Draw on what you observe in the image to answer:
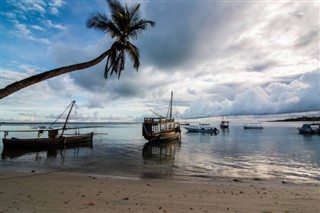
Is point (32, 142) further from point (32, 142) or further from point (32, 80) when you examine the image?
point (32, 80)

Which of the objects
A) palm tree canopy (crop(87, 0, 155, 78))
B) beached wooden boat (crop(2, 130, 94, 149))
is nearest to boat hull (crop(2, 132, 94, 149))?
beached wooden boat (crop(2, 130, 94, 149))

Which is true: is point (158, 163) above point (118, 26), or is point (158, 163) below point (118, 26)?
below

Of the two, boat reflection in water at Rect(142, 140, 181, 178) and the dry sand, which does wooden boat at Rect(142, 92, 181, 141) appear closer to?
boat reflection in water at Rect(142, 140, 181, 178)

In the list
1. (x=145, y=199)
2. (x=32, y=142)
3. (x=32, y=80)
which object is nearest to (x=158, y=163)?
(x=145, y=199)

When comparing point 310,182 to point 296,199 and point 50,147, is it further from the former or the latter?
point 50,147

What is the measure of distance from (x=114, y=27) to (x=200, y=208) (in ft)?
25.0

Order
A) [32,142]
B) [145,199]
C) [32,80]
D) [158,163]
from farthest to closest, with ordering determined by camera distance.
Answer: [32,142], [158,163], [145,199], [32,80]

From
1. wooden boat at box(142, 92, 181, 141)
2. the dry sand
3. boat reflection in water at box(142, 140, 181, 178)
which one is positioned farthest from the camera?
wooden boat at box(142, 92, 181, 141)

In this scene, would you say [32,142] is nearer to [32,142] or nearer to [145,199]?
[32,142]

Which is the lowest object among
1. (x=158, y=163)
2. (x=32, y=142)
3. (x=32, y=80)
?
(x=158, y=163)

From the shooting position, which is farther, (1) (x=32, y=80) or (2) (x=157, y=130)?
(2) (x=157, y=130)

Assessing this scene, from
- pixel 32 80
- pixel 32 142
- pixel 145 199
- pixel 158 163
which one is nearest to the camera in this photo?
pixel 32 80

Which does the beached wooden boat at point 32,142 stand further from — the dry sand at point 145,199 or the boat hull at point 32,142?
the dry sand at point 145,199

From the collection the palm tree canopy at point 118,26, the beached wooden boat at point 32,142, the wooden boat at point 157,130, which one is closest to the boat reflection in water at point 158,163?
the wooden boat at point 157,130
